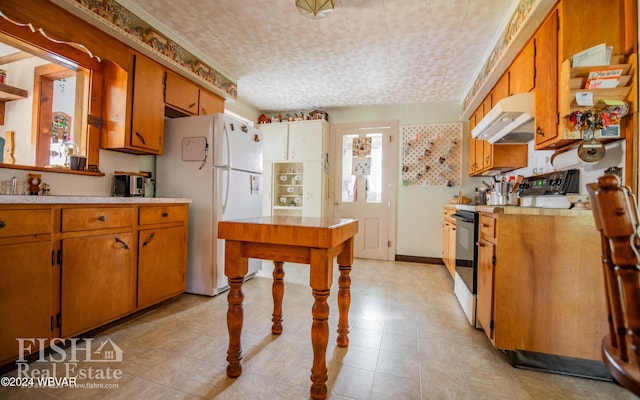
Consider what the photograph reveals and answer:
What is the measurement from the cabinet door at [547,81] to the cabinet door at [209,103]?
315 cm

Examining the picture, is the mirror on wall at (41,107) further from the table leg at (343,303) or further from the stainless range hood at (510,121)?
the stainless range hood at (510,121)

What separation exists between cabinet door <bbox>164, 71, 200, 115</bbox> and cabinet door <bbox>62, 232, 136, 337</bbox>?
1.45m

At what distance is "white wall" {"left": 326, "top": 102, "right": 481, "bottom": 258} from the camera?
4.08 metres

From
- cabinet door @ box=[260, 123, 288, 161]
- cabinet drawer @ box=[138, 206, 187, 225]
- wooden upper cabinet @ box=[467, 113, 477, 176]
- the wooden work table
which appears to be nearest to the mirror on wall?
cabinet drawer @ box=[138, 206, 187, 225]

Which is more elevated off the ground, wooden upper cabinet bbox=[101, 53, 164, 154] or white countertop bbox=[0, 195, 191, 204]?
wooden upper cabinet bbox=[101, 53, 164, 154]

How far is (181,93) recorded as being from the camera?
2.79 meters

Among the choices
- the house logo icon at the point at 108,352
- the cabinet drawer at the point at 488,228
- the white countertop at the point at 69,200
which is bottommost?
the house logo icon at the point at 108,352

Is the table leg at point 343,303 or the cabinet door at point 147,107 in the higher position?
the cabinet door at point 147,107

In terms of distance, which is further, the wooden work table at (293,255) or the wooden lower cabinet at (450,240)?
the wooden lower cabinet at (450,240)

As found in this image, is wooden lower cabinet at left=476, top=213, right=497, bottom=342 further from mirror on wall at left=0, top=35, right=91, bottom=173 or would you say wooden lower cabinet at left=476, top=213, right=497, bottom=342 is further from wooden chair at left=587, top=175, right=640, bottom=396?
mirror on wall at left=0, top=35, right=91, bottom=173

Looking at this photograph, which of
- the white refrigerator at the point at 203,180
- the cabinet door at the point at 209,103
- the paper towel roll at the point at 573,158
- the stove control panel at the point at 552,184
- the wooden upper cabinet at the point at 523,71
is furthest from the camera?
the cabinet door at the point at 209,103

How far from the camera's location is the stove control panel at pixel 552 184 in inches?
72.3

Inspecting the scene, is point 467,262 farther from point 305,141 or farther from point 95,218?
point 305,141

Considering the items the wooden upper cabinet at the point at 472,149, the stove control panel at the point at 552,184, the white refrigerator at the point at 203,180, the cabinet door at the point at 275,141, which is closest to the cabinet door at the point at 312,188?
the cabinet door at the point at 275,141
